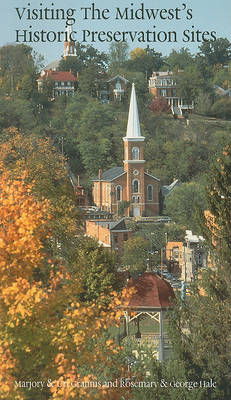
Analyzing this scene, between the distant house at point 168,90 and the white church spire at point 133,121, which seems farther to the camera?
the distant house at point 168,90

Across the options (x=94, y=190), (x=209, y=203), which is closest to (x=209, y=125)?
(x=94, y=190)

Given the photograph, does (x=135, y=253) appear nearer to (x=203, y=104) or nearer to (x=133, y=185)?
(x=133, y=185)

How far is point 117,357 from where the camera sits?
1827 cm

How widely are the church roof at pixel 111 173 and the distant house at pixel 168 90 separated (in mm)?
29470

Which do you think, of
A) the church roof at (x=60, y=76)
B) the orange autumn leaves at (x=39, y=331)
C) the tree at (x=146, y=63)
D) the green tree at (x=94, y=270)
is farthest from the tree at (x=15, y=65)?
the orange autumn leaves at (x=39, y=331)

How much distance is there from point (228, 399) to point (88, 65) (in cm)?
10348

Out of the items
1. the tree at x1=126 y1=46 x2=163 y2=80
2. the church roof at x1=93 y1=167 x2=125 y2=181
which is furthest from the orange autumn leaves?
the tree at x1=126 y1=46 x2=163 y2=80

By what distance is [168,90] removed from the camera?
4953 inches

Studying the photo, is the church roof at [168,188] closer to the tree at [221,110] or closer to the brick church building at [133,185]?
the brick church building at [133,185]

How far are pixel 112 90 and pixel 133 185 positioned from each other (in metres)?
31.0

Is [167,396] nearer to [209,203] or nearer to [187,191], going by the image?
[209,203]

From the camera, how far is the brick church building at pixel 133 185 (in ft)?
299

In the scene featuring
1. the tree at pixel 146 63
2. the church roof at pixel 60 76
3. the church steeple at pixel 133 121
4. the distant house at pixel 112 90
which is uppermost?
the tree at pixel 146 63

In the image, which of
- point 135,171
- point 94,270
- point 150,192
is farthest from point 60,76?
point 94,270
